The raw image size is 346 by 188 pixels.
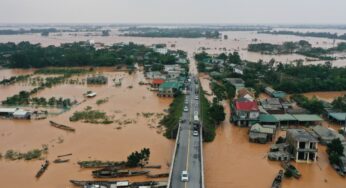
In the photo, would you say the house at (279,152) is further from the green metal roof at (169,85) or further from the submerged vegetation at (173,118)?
the green metal roof at (169,85)

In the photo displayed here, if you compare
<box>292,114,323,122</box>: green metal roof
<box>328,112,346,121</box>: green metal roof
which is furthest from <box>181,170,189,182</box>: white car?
<box>328,112,346,121</box>: green metal roof

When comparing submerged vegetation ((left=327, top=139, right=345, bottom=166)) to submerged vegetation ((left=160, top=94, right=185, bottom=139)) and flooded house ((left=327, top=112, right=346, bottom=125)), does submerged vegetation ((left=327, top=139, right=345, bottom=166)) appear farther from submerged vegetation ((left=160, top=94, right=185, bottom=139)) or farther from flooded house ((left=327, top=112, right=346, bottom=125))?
submerged vegetation ((left=160, top=94, right=185, bottom=139))

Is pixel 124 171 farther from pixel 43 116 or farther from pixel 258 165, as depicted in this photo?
pixel 43 116

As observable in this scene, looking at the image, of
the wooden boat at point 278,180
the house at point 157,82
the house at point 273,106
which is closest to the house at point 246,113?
the house at point 273,106

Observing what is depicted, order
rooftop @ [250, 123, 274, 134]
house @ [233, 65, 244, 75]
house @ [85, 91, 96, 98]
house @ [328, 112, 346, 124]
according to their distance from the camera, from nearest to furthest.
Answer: rooftop @ [250, 123, 274, 134], house @ [328, 112, 346, 124], house @ [85, 91, 96, 98], house @ [233, 65, 244, 75]

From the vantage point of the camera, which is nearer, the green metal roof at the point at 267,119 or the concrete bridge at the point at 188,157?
the concrete bridge at the point at 188,157

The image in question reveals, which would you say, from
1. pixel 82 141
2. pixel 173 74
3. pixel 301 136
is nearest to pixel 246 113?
pixel 301 136

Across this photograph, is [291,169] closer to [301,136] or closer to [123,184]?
[301,136]
